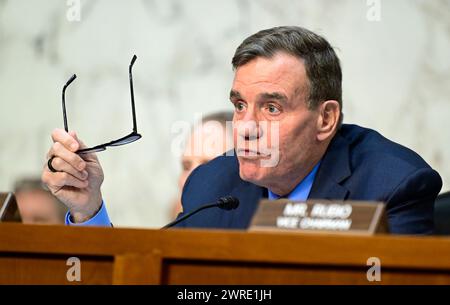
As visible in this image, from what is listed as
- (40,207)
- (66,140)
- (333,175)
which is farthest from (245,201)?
(40,207)

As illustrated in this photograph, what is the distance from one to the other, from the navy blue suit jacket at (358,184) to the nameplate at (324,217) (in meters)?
0.62

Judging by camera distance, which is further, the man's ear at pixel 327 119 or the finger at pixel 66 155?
the man's ear at pixel 327 119

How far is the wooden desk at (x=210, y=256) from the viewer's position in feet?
4.40

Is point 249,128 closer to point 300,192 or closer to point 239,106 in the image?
point 239,106

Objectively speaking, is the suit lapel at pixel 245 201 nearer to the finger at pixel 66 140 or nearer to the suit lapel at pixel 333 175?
the suit lapel at pixel 333 175

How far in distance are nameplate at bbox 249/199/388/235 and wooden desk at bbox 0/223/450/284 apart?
0.06 metres

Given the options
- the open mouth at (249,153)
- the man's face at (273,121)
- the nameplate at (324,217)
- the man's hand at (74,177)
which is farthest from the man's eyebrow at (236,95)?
the nameplate at (324,217)

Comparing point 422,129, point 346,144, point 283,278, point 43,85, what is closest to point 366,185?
point 346,144

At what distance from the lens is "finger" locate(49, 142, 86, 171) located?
2.21 metres

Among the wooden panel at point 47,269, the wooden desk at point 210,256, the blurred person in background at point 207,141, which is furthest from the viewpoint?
the blurred person in background at point 207,141

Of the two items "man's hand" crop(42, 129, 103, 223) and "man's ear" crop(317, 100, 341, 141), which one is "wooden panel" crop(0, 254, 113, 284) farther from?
"man's ear" crop(317, 100, 341, 141)

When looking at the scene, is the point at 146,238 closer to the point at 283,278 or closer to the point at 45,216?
the point at 283,278

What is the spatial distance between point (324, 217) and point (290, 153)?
0.84 metres

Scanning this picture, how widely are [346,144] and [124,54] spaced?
5.89 feet
